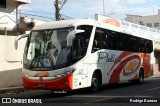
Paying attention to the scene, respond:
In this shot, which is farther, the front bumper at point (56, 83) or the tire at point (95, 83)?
the tire at point (95, 83)

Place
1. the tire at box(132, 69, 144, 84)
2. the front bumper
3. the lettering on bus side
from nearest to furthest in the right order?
1. the front bumper
2. the lettering on bus side
3. the tire at box(132, 69, 144, 84)

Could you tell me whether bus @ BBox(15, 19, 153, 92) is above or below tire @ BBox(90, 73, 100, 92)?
above

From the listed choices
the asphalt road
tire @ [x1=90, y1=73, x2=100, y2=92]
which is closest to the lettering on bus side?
tire @ [x1=90, y1=73, x2=100, y2=92]

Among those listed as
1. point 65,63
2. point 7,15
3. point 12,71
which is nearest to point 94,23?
point 65,63

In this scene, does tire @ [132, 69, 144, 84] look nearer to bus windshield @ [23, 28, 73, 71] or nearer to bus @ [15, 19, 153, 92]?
bus @ [15, 19, 153, 92]

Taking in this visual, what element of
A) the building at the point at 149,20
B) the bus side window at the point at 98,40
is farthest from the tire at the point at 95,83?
the building at the point at 149,20

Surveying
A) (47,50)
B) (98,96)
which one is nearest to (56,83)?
(47,50)

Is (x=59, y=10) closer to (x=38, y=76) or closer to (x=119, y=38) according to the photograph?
(x=119, y=38)

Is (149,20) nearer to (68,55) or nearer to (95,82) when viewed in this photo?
(95,82)

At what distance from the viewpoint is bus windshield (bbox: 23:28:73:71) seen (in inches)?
604

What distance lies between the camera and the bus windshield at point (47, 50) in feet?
50.4

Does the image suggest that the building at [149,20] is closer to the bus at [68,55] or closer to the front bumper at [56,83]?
the bus at [68,55]

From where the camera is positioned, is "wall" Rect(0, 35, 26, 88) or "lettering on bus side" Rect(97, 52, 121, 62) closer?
"lettering on bus side" Rect(97, 52, 121, 62)

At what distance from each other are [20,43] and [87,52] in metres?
9.01
